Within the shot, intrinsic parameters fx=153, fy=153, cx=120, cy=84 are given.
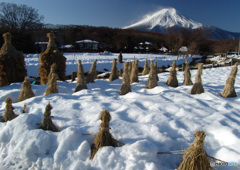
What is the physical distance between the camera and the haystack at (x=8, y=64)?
257 inches

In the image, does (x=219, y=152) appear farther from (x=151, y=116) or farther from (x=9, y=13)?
(x=9, y=13)

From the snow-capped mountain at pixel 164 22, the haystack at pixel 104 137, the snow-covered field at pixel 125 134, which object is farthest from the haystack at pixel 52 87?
the snow-capped mountain at pixel 164 22

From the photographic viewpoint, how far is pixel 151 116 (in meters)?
3.30

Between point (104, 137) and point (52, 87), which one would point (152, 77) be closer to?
point (52, 87)

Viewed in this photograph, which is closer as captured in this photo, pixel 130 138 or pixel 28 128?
pixel 130 138

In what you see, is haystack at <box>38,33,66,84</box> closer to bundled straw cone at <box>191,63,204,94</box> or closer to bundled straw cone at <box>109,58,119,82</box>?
bundled straw cone at <box>109,58,119,82</box>

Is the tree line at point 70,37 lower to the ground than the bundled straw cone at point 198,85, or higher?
higher

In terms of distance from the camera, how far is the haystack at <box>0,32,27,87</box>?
6523 millimetres

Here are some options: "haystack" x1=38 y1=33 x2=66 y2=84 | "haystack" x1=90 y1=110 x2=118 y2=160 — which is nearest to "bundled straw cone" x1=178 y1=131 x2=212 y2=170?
"haystack" x1=90 y1=110 x2=118 y2=160

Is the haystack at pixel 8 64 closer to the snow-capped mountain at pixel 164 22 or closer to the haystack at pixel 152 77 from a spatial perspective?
the haystack at pixel 152 77

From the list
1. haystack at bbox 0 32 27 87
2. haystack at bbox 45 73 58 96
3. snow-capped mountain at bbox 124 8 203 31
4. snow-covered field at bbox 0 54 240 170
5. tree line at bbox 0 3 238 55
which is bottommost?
snow-covered field at bbox 0 54 240 170

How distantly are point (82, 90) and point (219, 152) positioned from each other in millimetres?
4215

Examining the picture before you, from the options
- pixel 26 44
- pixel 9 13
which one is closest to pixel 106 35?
pixel 9 13

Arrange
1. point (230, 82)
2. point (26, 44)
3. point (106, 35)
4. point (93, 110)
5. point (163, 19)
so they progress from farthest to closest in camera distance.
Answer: point (163, 19) < point (106, 35) < point (26, 44) < point (230, 82) < point (93, 110)
